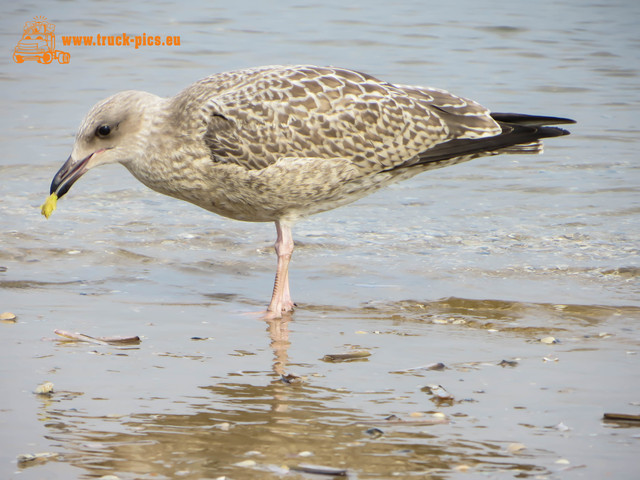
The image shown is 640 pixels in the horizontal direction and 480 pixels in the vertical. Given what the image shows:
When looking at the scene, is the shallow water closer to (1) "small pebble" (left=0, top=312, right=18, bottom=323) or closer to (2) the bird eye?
(1) "small pebble" (left=0, top=312, right=18, bottom=323)

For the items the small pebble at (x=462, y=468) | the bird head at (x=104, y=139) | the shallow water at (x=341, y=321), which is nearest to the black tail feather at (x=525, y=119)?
the shallow water at (x=341, y=321)

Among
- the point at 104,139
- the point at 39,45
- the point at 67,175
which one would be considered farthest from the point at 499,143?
the point at 39,45

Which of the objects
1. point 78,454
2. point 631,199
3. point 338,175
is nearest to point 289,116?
point 338,175

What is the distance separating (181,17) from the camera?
2272 centimetres

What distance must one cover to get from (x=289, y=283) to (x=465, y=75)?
9817mm

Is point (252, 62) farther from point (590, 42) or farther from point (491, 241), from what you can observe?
point (491, 241)

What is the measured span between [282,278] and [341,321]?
2.26ft

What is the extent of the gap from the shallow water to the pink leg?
0.70ft

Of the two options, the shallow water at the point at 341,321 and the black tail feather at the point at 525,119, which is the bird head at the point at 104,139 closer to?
the shallow water at the point at 341,321

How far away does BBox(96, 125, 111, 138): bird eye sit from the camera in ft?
22.4

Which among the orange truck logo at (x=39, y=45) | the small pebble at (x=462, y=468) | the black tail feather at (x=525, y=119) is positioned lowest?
the small pebble at (x=462, y=468)

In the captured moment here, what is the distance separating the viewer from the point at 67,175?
22.2ft

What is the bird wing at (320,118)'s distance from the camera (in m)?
6.95

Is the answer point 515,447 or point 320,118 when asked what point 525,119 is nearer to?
point 320,118
